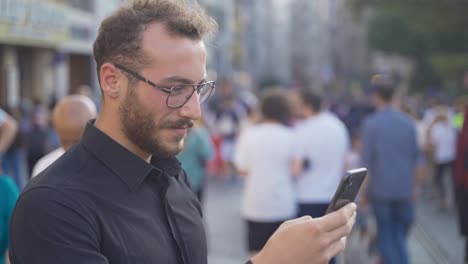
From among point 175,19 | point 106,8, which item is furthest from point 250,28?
point 175,19

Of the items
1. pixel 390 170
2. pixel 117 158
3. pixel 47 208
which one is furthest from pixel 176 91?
pixel 390 170

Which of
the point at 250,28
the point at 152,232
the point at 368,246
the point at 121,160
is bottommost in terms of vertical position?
the point at 250,28

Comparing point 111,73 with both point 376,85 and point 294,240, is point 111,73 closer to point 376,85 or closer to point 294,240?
point 294,240

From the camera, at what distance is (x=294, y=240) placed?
1719 mm

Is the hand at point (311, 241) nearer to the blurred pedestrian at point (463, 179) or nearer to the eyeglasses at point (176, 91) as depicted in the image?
the eyeglasses at point (176, 91)

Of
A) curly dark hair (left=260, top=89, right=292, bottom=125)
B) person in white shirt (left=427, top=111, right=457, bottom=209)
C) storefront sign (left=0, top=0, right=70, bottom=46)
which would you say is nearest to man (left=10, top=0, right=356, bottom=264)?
curly dark hair (left=260, top=89, right=292, bottom=125)

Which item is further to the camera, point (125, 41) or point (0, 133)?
point (0, 133)

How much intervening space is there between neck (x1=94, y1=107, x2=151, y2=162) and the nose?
0.59 ft

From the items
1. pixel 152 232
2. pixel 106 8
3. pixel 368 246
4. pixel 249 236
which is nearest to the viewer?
pixel 152 232

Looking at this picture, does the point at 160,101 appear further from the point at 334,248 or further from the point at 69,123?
the point at 69,123

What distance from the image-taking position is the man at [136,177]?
5.51ft

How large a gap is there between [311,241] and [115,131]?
0.66 meters

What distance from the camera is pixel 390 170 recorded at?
617 centimetres

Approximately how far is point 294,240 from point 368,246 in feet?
21.0
